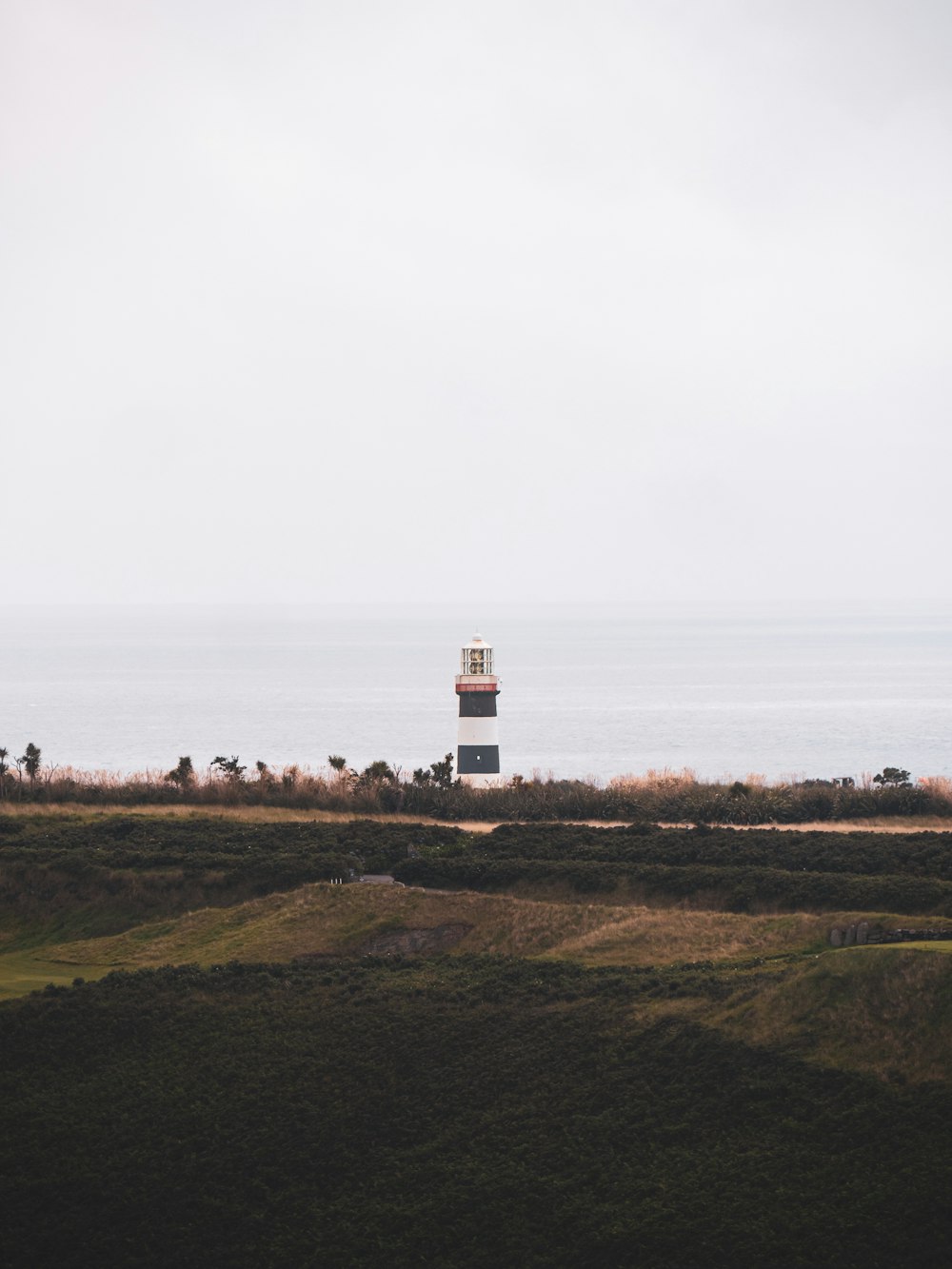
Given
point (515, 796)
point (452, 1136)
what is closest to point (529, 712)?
point (515, 796)

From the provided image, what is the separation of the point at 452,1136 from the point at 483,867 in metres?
12.4

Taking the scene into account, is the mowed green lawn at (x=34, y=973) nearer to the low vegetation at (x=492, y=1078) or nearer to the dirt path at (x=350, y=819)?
the low vegetation at (x=492, y=1078)

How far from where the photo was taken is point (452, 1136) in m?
17.5

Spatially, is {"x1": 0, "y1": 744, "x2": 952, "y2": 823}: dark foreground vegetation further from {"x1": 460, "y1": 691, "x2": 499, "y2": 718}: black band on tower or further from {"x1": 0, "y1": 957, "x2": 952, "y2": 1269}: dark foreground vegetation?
{"x1": 0, "y1": 957, "x2": 952, "y2": 1269}: dark foreground vegetation

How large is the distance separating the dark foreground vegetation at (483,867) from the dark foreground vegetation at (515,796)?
4.20 metres

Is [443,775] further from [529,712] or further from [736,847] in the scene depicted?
[529,712]

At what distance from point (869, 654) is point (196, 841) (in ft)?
539

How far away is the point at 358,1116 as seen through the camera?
18.2 metres

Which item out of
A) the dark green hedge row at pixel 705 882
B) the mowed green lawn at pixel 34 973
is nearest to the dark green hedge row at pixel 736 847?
the dark green hedge row at pixel 705 882

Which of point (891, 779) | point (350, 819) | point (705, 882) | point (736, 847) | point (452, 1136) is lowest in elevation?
point (452, 1136)

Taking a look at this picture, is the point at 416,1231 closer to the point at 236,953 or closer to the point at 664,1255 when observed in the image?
the point at 664,1255

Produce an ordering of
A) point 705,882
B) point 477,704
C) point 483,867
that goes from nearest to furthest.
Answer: point 705,882, point 483,867, point 477,704

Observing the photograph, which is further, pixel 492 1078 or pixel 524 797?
pixel 524 797

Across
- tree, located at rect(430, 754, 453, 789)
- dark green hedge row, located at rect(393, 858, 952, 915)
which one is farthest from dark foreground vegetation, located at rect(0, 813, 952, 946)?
tree, located at rect(430, 754, 453, 789)
